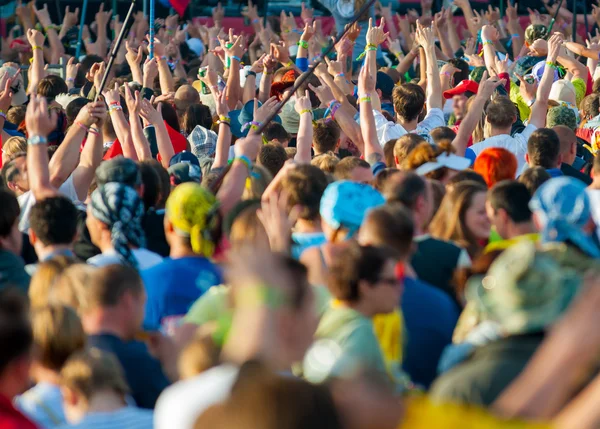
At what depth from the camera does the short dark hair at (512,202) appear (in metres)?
4.59

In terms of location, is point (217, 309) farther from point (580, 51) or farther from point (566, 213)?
point (580, 51)

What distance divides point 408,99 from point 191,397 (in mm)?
5346

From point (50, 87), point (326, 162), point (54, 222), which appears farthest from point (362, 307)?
point (50, 87)

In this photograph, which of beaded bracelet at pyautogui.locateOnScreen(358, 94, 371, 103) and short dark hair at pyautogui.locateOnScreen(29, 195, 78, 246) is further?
beaded bracelet at pyautogui.locateOnScreen(358, 94, 371, 103)

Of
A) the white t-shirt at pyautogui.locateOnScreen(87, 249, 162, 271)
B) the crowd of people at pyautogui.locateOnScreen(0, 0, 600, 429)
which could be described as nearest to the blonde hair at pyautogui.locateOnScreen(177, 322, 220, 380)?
the crowd of people at pyautogui.locateOnScreen(0, 0, 600, 429)

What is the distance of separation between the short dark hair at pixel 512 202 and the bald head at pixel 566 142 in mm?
2126

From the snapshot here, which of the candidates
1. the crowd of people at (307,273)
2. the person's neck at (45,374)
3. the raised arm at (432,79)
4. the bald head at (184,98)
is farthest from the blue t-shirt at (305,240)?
the bald head at (184,98)

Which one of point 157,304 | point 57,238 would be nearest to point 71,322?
point 157,304

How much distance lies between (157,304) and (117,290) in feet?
2.34

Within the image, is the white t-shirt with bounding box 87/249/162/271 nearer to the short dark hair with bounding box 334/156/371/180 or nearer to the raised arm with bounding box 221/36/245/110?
the short dark hair with bounding box 334/156/371/180

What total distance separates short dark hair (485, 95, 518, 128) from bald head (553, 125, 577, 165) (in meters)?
0.40

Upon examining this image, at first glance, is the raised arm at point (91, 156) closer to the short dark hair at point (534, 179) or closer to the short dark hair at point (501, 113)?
the short dark hair at point (534, 179)

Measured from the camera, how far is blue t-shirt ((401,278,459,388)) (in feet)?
12.8

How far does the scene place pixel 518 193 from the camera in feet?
15.2
